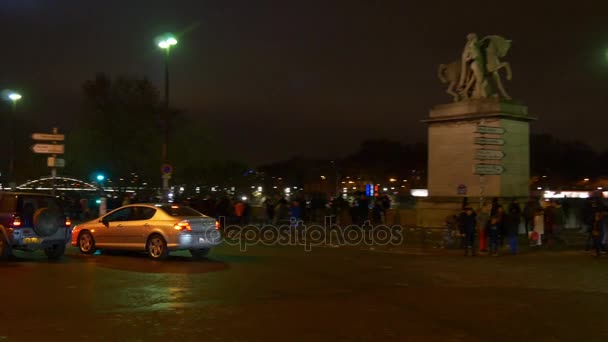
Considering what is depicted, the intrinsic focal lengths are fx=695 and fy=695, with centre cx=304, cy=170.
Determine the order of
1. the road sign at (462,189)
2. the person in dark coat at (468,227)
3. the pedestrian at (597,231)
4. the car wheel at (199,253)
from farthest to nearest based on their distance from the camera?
1. the road sign at (462,189)
2. the person in dark coat at (468,227)
3. the pedestrian at (597,231)
4. the car wheel at (199,253)

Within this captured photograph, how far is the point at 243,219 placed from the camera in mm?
28047

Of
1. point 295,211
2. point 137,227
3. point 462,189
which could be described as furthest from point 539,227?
point 137,227

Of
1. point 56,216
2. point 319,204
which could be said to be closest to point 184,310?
point 56,216

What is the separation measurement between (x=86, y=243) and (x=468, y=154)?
45.0 feet

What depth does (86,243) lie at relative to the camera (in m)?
18.7

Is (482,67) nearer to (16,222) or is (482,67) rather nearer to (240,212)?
(240,212)

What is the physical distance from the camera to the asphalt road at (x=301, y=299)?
8.84 meters

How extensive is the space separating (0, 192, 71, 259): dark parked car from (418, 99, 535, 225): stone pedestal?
13.6m

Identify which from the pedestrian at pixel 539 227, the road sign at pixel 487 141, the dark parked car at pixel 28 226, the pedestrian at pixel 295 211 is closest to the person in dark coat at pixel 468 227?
the road sign at pixel 487 141

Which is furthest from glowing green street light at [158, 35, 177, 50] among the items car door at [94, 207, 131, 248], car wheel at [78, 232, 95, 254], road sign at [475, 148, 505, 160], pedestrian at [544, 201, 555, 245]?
pedestrian at [544, 201, 555, 245]

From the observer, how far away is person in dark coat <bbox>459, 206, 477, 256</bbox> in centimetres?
1919

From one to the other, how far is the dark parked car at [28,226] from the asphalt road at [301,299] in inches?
17.5

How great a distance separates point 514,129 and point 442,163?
2.86 meters

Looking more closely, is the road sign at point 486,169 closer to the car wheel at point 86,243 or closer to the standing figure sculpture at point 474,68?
the standing figure sculpture at point 474,68
